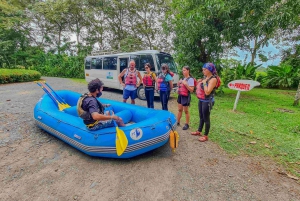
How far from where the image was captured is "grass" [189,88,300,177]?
313 cm

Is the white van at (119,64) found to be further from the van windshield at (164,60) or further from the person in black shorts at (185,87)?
the person in black shorts at (185,87)

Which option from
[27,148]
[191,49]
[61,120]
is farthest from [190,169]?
[191,49]

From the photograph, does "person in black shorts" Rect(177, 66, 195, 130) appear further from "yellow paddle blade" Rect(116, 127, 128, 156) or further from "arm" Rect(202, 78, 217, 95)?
"yellow paddle blade" Rect(116, 127, 128, 156)

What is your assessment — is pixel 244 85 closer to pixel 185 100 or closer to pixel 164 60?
pixel 185 100

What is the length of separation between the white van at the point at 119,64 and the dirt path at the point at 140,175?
171 inches

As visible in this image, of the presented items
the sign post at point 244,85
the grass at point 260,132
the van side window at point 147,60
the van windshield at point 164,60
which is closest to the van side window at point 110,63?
the van side window at point 147,60

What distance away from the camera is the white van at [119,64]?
6950mm

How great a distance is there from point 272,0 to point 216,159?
6.60 m

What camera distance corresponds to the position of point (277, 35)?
12281 millimetres

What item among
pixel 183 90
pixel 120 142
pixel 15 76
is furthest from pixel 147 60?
pixel 15 76

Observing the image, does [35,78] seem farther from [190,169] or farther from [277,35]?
[277,35]

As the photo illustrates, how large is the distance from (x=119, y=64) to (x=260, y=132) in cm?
646

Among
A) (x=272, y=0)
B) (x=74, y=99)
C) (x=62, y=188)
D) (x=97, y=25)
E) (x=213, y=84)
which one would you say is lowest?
(x=62, y=188)

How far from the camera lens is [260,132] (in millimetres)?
4074
